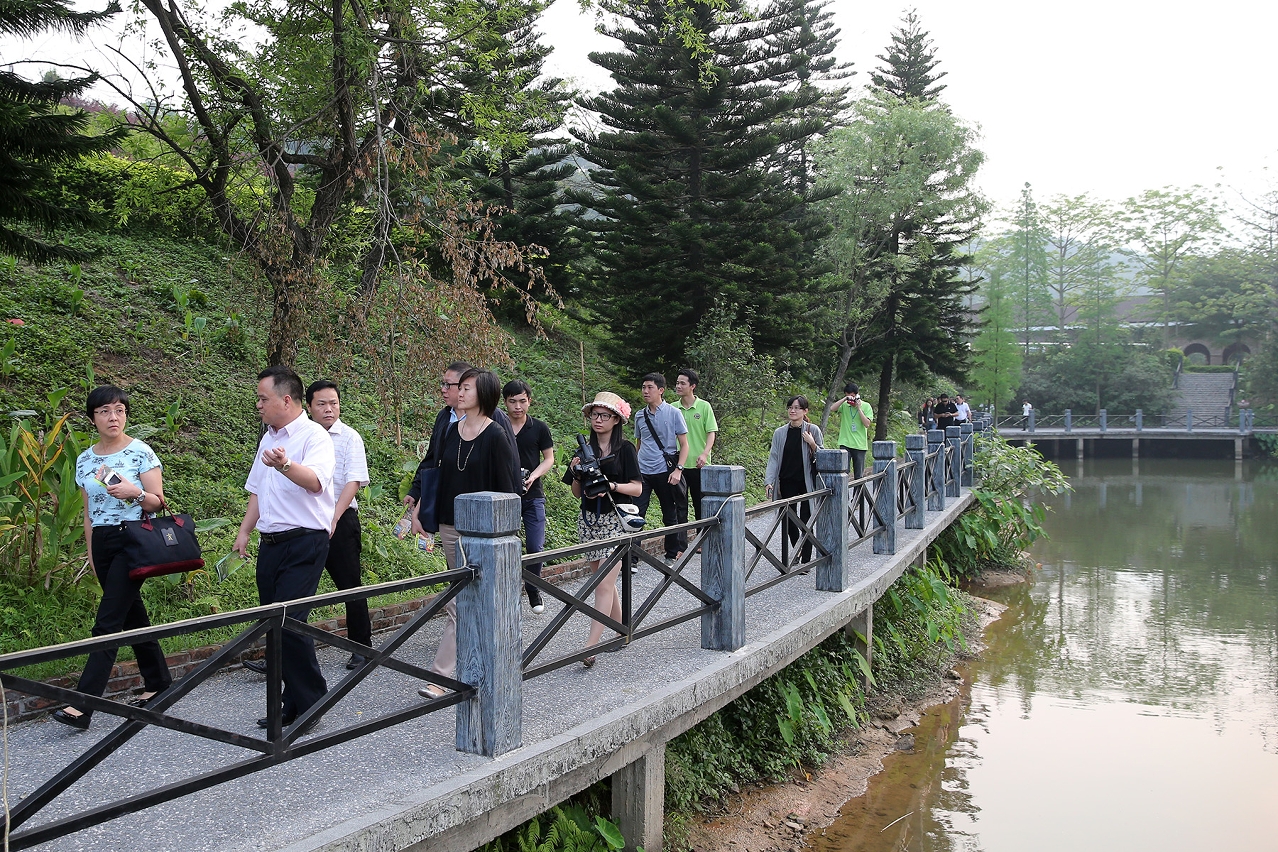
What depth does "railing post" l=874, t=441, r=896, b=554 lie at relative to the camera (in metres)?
8.91

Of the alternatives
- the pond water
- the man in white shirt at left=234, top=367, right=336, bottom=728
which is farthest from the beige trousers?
the pond water

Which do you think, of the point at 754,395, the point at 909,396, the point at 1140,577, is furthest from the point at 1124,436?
the point at 754,395

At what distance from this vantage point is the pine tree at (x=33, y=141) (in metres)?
5.33

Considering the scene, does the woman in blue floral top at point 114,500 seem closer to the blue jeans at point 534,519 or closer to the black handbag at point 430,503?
the black handbag at point 430,503

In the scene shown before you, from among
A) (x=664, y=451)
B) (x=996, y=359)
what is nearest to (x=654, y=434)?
(x=664, y=451)

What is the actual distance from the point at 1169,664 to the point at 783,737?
21.9ft

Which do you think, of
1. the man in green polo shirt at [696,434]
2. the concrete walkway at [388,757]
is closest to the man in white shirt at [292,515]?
the concrete walkway at [388,757]

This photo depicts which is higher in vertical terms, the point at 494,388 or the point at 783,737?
the point at 494,388

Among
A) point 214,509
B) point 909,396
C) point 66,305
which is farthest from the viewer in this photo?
point 909,396

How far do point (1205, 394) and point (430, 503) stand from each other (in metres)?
53.0

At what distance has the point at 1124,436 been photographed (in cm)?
4022

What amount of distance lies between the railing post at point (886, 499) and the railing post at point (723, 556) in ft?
12.8

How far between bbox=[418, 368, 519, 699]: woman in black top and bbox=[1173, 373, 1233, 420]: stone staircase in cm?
4806

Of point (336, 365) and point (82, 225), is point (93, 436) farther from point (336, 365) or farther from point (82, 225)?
point (336, 365)
